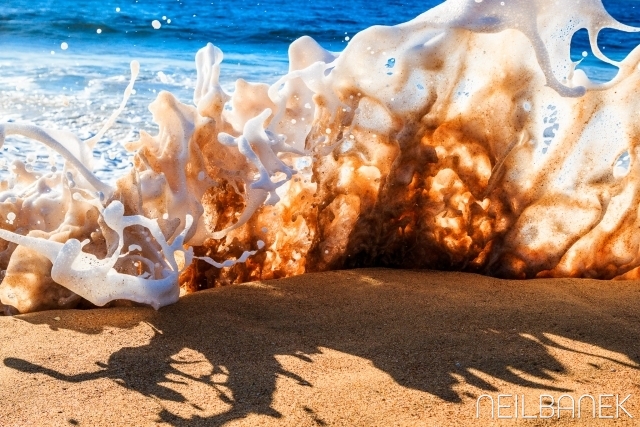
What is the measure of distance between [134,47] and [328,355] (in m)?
11.0

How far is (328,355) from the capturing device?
1.99 metres

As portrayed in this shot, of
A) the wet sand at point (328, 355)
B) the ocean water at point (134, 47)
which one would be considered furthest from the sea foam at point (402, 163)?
the ocean water at point (134, 47)

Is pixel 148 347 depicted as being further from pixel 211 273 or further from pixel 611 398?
pixel 611 398

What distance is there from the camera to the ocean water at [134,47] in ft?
20.4

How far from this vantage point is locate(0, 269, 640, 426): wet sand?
1.71 m

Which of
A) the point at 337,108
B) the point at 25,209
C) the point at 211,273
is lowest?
the point at 211,273

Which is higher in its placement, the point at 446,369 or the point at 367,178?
the point at 367,178

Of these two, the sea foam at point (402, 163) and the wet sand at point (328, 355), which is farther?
the sea foam at point (402, 163)

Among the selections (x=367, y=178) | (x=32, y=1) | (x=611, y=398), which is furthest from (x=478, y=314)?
(x=32, y=1)

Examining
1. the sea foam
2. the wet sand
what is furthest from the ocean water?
the wet sand

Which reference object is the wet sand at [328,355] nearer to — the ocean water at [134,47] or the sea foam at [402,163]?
the sea foam at [402,163]

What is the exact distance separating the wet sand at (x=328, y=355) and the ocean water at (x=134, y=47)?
0.85m

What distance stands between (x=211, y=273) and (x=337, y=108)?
2.39ft

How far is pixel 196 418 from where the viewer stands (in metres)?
1.66
